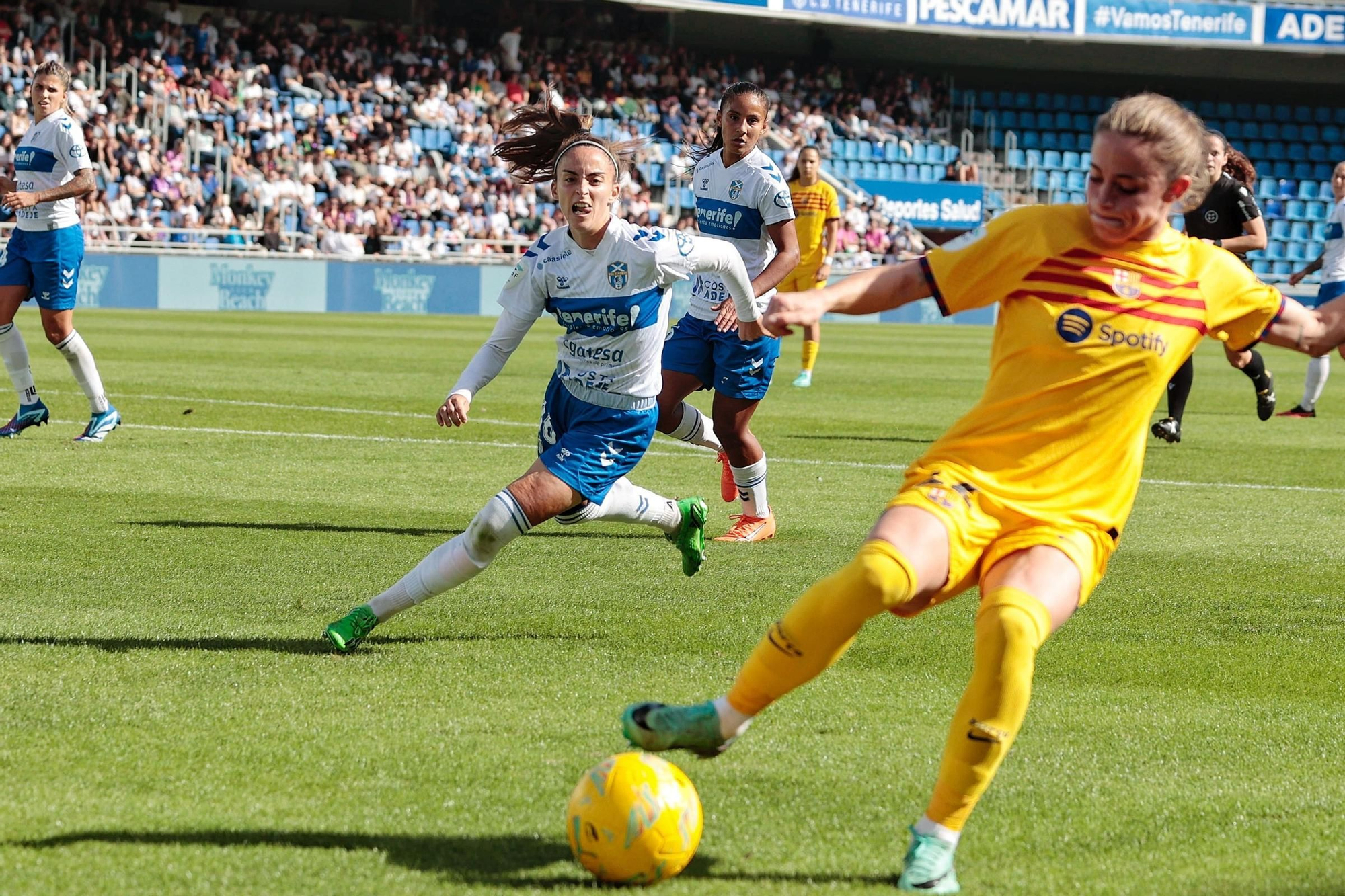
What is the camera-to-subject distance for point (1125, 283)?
3627mm

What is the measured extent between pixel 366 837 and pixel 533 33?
3808cm

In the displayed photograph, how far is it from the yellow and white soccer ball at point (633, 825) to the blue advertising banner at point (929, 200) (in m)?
35.5

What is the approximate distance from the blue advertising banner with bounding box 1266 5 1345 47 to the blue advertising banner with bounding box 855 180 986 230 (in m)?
11.0

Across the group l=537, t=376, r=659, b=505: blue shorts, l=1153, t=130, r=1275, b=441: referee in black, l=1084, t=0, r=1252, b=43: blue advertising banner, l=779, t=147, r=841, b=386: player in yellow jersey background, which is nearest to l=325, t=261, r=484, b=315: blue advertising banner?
l=779, t=147, r=841, b=386: player in yellow jersey background

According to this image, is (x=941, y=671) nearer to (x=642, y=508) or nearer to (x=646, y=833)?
(x=642, y=508)

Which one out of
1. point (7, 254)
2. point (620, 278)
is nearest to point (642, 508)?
point (620, 278)

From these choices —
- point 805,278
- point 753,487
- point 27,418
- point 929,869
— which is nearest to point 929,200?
point 805,278

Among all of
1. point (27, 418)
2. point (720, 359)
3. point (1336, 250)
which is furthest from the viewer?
point (1336, 250)

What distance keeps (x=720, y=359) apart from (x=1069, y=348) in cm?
465

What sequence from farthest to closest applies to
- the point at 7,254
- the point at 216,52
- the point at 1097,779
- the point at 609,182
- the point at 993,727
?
1. the point at 216,52
2. the point at 7,254
3. the point at 609,182
4. the point at 1097,779
5. the point at 993,727

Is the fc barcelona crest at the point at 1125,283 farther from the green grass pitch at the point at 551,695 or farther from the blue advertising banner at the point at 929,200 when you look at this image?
the blue advertising banner at the point at 929,200

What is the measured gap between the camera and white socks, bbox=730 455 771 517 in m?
8.11

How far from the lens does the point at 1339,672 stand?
5.38 metres

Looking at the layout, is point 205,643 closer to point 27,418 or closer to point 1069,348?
point 1069,348
